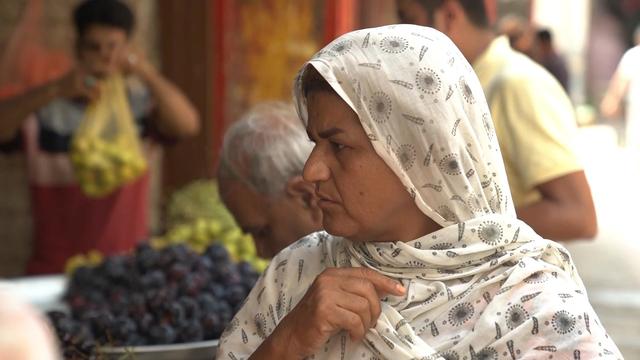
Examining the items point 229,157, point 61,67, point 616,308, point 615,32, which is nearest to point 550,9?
point 615,32

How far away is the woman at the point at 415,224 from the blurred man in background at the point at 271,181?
76cm

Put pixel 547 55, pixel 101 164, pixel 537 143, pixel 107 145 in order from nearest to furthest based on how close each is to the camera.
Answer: pixel 537 143 → pixel 101 164 → pixel 107 145 → pixel 547 55

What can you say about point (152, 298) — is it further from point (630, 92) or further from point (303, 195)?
point (630, 92)

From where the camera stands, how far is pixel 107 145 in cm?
431

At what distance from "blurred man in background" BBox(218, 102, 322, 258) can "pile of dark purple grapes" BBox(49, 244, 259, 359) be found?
18 cm

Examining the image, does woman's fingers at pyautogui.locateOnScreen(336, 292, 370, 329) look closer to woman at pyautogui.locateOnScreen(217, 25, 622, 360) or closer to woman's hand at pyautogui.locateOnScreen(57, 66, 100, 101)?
woman at pyautogui.locateOnScreen(217, 25, 622, 360)

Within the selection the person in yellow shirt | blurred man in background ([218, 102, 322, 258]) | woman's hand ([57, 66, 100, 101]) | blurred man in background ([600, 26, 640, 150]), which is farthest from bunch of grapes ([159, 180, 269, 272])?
blurred man in background ([600, 26, 640, 150])

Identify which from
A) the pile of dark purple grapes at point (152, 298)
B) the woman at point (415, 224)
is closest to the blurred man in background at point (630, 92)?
the pile of dark purple grapes at point (152, 298)

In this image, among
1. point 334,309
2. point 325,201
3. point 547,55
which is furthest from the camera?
point 547,55

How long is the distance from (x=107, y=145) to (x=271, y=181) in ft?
6.18

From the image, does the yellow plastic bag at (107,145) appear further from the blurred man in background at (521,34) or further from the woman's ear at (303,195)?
the blurred man in background at (521,34)

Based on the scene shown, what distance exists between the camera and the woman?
66.4 inches

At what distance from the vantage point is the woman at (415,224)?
1.69 m

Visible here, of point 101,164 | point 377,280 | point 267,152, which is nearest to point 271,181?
point 267,152
